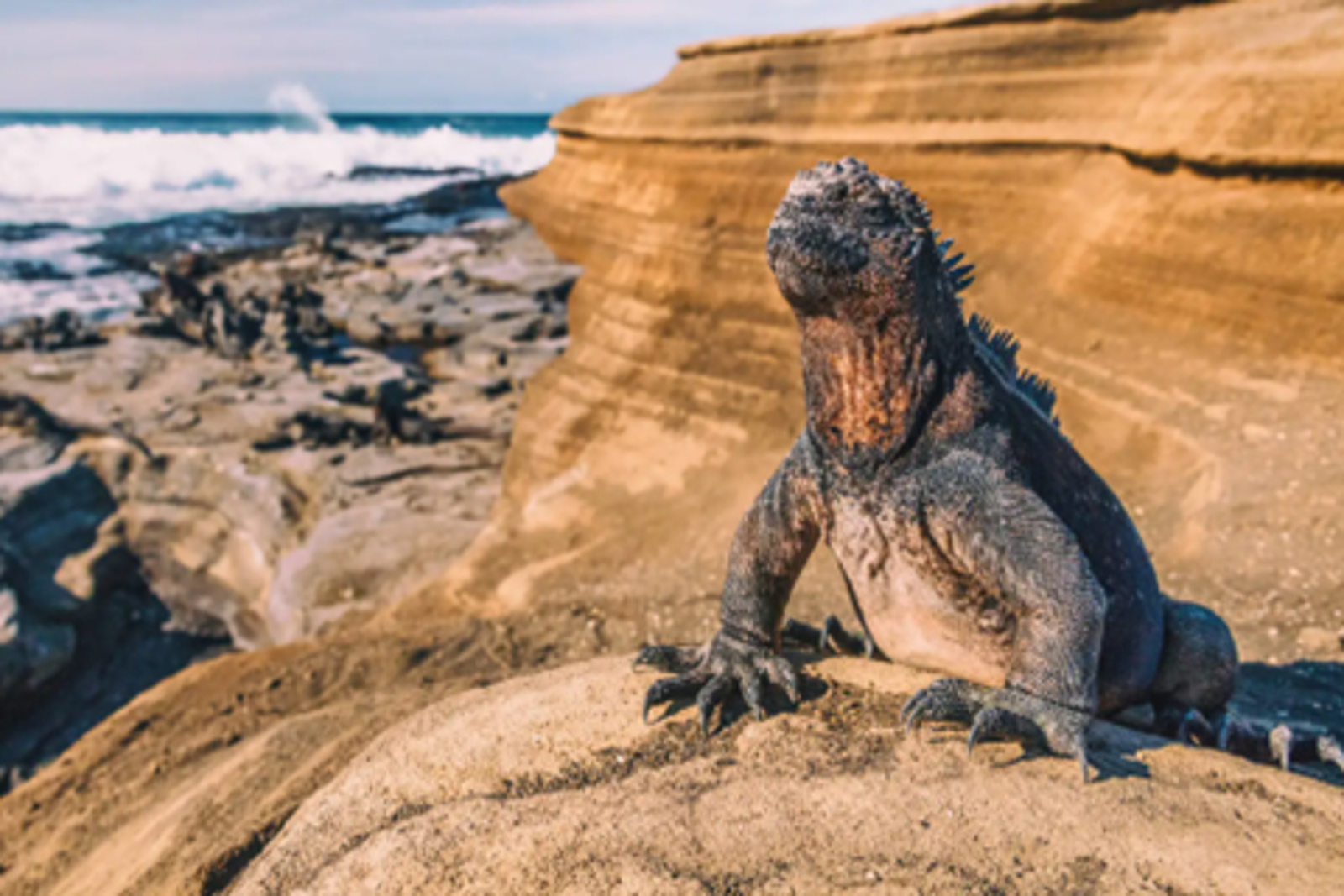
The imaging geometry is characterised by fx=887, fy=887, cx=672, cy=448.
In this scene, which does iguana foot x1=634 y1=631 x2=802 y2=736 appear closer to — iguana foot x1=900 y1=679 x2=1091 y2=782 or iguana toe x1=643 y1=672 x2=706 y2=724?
iguana toe x1=643 y1=672 x2=706 y2=724

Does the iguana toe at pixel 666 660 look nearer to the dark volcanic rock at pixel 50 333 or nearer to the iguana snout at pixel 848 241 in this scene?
the iguana snout at pixel 848 241

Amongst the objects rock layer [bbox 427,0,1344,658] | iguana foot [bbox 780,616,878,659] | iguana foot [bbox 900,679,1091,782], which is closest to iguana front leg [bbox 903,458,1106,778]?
iguana foot [bbox 900,679,1091,782]

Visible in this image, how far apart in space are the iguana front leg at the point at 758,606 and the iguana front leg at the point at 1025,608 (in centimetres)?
44

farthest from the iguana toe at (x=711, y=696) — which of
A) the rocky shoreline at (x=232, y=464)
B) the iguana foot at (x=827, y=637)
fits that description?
the rocky shoreline at (x=232, y=464)

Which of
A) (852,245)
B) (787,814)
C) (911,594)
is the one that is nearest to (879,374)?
(852,245)

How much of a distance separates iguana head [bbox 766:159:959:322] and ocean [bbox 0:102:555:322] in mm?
19586

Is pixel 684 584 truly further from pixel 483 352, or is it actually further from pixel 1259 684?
pixel 483 352

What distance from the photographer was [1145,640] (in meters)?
2.69

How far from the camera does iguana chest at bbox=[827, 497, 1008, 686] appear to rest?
2.48m

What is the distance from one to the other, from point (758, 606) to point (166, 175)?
175 feet

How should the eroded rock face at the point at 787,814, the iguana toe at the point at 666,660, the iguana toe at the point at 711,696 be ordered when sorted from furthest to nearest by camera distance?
the iguana toe at the point at 666,660
the iguana toe at the point at 711,696
the eroded rock face at the point at 787,814

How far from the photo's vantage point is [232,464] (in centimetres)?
1086

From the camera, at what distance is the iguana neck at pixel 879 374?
2.34 metres

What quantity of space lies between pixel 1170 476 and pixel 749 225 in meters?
5.47
